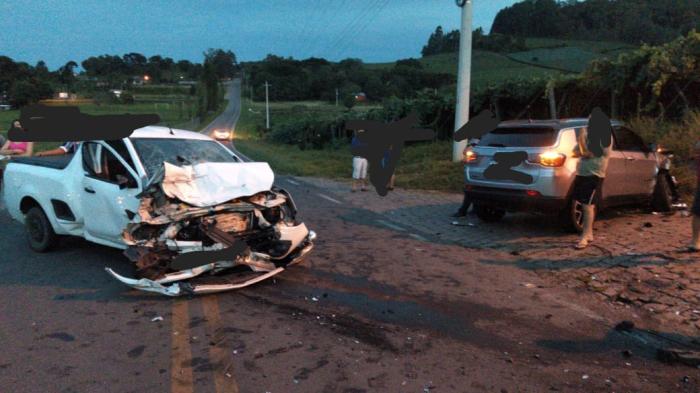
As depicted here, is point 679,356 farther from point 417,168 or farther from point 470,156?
point 417,168

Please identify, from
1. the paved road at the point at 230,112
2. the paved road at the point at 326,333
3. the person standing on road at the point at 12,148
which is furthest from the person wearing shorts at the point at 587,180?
the paved road at the point at 230,112

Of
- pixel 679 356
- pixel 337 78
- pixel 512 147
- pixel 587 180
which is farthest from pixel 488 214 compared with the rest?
pixel 337 78

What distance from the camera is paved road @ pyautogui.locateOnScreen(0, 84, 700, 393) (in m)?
3.56

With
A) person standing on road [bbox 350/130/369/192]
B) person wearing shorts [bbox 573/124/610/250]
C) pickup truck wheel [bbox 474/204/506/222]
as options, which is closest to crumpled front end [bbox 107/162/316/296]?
person wearing shorts [bbox 573/124/610/250]

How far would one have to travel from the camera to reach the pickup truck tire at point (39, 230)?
6688 mm

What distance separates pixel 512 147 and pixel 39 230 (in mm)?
6767

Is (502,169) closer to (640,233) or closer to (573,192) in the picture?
(573,192)

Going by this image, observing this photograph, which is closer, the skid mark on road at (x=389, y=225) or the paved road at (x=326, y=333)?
the paved road at (x=326, y=333)

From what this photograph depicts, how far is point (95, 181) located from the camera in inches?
237

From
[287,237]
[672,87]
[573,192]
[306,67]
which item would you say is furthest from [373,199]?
[306,67]

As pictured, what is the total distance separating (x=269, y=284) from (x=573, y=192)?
4579 millimetres

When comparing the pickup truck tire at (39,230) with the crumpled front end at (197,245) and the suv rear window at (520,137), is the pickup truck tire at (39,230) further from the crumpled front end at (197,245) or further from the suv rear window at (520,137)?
the suv rear window at (520,137)

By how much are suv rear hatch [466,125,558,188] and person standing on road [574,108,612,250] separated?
1.50 ft

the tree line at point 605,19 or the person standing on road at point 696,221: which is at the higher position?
the tree line at point 605,19
